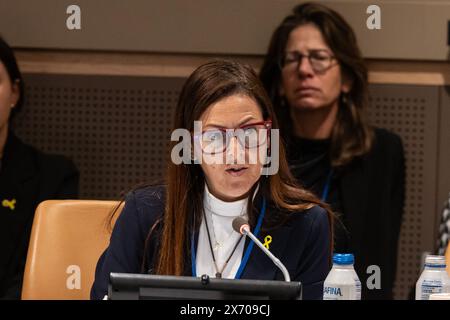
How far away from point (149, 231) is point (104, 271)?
0.52ft

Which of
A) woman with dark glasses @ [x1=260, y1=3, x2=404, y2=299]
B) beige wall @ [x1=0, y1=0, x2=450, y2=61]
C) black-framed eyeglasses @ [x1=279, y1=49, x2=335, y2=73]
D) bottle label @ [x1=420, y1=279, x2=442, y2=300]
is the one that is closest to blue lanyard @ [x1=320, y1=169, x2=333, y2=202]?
woman with dark glasses @ [x1=260, y1=3, x2=404, y2=299]

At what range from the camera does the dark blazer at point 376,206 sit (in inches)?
127

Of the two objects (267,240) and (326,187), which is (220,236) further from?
(326,187)

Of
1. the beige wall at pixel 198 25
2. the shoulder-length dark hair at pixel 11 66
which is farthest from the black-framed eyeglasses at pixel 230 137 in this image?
the beige wall at pixel 198 25

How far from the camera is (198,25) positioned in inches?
138

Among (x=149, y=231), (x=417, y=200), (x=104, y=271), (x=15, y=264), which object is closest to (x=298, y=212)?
(x=149, y=231)

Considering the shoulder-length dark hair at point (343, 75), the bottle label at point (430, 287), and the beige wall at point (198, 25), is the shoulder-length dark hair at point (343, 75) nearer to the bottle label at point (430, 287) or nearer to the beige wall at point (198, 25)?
the beige wall at point (198, 25)

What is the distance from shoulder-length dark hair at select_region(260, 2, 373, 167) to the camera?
3238 millimetres

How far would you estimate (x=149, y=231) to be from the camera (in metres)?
2.18

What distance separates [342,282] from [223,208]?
1.45 ft

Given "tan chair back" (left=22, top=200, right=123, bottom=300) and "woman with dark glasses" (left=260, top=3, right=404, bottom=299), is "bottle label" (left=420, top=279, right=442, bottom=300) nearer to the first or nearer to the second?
"tan chair back" (left=22, top=200, right=123, bottom=300)

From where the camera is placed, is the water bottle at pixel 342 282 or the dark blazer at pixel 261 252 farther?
the dark blazer at pixel 261 252

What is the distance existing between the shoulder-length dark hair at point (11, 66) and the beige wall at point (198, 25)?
35 cm
